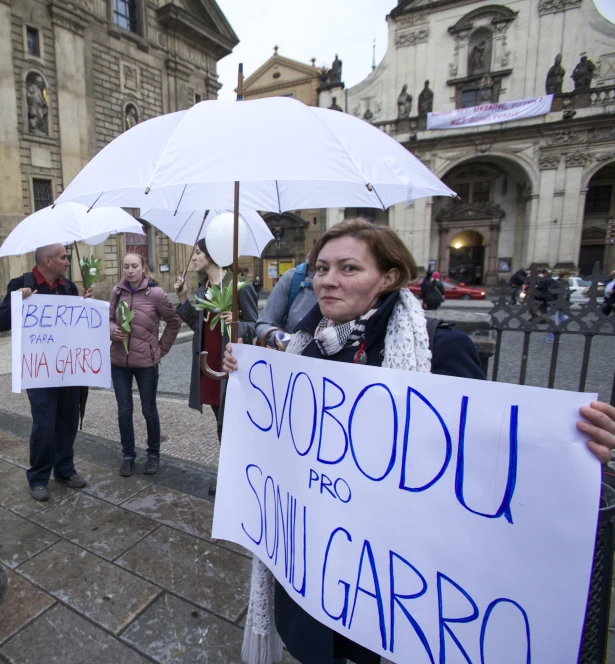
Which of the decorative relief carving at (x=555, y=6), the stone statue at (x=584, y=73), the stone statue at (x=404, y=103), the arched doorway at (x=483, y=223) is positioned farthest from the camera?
the arched doorway at (x=483, y=223)

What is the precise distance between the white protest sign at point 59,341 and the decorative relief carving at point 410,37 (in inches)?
1307

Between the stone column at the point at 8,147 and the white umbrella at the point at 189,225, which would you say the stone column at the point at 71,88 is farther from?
the white umbrella at the point at 189,225

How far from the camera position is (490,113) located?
85.4ft

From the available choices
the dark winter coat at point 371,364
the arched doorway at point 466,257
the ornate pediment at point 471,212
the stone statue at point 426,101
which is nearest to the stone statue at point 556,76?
the stone statue at point 426,101

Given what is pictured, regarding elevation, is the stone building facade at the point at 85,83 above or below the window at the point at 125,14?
below

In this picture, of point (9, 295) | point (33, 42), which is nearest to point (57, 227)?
point (9, 295)

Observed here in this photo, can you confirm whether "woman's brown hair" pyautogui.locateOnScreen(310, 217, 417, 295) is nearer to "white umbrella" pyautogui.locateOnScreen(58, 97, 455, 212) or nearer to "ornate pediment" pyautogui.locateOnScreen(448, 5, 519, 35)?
"white umbrella" pyautogui.locateOnScreen(58, 97, 455, 212)

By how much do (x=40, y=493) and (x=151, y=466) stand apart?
2.55 feet

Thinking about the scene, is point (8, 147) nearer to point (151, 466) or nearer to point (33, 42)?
point (33, 42)

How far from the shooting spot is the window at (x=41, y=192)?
1666cm

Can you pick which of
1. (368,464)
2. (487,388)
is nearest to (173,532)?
(368,464)

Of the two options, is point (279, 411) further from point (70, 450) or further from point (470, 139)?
point (470, 139)

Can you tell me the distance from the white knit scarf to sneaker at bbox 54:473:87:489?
209 centimetres

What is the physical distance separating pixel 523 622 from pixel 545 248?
29127mm
